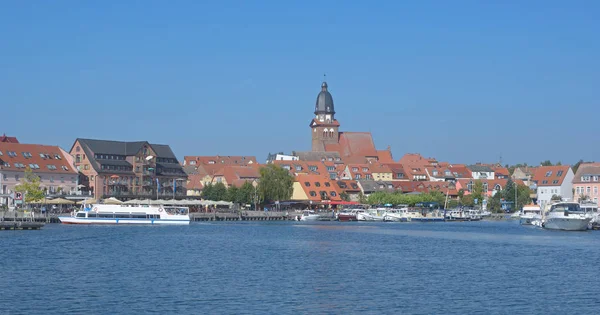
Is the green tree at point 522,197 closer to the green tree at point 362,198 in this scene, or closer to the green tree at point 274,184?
the green tree at point 362,198

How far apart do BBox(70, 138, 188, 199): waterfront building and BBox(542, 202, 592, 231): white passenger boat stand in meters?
57.0

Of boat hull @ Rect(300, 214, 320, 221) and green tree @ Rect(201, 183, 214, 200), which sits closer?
boat hull @ Rect(300, 214, 320, 221)

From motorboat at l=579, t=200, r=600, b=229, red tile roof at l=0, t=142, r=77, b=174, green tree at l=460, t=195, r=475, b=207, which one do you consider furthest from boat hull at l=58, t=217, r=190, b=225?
green tree at l=460, t=195, r=475, b=207

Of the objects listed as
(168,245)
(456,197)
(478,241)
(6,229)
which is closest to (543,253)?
(478,241)

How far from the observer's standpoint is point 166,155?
146875mm

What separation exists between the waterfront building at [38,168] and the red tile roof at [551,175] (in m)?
71.9

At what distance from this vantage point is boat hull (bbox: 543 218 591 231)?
9356cm

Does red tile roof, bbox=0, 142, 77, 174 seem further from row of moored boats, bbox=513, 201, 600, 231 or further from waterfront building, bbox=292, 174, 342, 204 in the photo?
row of moored boats, bbox=513, 201, 600, 231

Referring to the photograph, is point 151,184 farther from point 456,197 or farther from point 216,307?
point 216,307

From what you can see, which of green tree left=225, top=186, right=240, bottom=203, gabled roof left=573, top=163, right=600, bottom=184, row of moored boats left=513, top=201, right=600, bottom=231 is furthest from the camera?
green tree left=225, top=186, right=240, bottom=203

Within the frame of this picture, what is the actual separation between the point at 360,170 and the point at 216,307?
143986 millimetres

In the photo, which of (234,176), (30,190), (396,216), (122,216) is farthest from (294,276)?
(234,176)

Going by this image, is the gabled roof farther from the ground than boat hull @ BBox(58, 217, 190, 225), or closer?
farther from the ground

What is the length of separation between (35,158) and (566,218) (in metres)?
69.5
